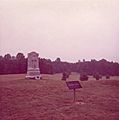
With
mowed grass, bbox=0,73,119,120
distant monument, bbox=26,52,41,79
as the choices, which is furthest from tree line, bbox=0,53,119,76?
mowed grass, bbox=0,73,119,120

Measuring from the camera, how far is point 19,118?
12125 mm

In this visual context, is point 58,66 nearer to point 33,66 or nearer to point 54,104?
point 33,66

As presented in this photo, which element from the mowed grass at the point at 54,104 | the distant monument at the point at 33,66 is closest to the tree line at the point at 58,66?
the distant monument at the point at 33,66

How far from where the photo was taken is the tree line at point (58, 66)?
40.0 m

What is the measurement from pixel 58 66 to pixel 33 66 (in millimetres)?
23996

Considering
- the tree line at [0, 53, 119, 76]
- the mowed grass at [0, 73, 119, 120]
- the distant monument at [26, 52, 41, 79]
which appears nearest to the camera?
the mowed grass at [0, 73, 119, 120]

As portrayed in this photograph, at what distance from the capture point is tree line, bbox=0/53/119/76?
40.0 m

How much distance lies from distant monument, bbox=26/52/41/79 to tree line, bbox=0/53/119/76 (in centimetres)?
1212

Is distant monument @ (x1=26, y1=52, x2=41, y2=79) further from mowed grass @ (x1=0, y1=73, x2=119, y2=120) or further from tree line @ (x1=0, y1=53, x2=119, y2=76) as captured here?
tree line @ (x1=0, y1=53, x2=119, y2=76)

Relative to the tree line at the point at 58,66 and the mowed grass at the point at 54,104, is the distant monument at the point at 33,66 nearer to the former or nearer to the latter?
the mowed grass at the point at 54,104

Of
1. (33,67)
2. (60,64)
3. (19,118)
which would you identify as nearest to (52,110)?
(19,118)

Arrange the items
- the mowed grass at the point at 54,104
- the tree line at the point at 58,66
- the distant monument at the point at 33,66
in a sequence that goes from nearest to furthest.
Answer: the mowed grass at the point at 54,104
the distant monument at the point at 33,66
the tree line at the point at 58,66

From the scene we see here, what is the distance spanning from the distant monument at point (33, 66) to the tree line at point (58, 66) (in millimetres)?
12116

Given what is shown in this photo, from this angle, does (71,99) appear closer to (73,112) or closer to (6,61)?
(73,112)
